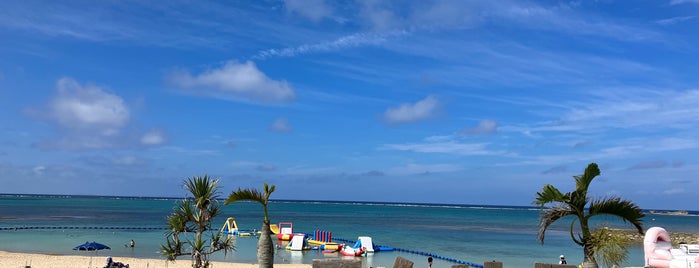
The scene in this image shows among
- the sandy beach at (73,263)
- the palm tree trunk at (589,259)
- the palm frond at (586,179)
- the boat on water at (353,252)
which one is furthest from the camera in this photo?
the boat on water at (353,252)

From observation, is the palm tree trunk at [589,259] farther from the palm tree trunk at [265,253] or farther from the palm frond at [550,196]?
the palm tree trunk at [265,253]

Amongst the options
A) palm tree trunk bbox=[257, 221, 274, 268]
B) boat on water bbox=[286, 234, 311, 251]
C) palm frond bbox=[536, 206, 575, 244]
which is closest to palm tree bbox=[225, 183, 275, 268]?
palm tree trunk bbox=[257, 221, 274, 268]

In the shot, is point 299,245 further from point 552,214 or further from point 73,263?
point 552,214

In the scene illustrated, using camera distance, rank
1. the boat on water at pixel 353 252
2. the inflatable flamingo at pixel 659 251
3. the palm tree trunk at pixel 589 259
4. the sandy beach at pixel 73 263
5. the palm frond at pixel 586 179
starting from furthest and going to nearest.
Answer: the boat on water at pixel 353 252 → the sandy beach at pixel 73 263 → the inflatable flamingo at pixel 659 251 → the palm frond at pixel 586 179 → the palm tree trunk at pixel 589 259

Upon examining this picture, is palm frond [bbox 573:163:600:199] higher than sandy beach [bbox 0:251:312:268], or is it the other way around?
palm frond [bbox 573:163:600:199]

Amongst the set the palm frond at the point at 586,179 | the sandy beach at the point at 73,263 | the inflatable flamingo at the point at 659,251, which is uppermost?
the palm frond at the point at 586,179

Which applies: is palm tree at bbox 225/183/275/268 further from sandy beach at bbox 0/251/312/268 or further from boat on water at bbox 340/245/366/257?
boat on water at bbox 340/245/366/257

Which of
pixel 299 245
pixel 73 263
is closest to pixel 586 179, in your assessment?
pixel 73 263

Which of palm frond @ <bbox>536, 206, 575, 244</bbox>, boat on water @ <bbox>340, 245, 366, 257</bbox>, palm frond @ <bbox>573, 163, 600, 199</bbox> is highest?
palm frond @ <bbox>573, 163, 600, 199</bbox>

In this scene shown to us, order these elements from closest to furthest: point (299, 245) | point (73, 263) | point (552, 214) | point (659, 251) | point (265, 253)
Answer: point (552, 214) → point (265, 253) → point (659, 251) → point (73, 263) → point (299, 245)

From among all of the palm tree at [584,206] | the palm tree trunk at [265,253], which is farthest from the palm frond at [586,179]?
the palm tree trunk at [265,253]

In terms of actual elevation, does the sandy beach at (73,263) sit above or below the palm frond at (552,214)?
below

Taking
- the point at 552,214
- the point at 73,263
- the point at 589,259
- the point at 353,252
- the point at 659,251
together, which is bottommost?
the point at 73,263

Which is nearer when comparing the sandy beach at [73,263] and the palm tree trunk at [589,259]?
the palm tree trunk at [589,259]
